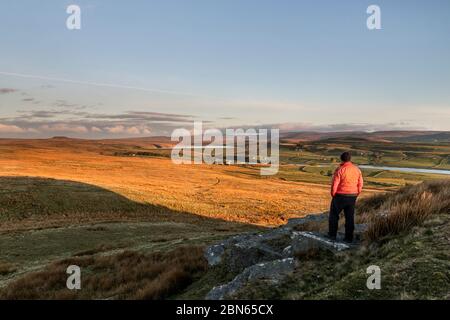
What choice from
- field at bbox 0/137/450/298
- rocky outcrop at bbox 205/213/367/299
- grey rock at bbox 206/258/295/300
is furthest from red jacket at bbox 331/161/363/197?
field at bbox 0/137/450/298

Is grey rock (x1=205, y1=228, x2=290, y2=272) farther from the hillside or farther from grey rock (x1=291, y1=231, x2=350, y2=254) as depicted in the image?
grey rock (x1=291, y1=231, x2=350, y2=254)

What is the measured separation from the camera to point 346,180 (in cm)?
1185

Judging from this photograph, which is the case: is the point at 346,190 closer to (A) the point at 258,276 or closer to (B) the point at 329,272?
(B) the point at 329,272

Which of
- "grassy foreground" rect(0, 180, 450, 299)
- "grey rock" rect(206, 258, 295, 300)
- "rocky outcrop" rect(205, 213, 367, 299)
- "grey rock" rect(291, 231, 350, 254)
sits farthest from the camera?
"grey rock" rect(291, 231, 350, 254)

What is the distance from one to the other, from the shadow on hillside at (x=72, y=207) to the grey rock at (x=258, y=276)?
31505 mm

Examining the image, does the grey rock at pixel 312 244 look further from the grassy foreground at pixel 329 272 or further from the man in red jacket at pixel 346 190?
the man in red jacket at pixel 346 190

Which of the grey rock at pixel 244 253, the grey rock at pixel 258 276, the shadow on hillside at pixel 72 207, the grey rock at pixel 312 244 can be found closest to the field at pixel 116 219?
the shadow on hillside at pixel 72 207

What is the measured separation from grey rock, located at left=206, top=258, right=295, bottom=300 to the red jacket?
3027 millimetres

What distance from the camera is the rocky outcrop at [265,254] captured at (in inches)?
376

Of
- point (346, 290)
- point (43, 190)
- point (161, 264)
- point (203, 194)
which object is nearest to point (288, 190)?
point (203, 194)

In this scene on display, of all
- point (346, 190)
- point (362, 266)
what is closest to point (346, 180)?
point (346, 190)

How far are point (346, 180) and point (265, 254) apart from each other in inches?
139

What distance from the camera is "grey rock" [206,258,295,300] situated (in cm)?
920
